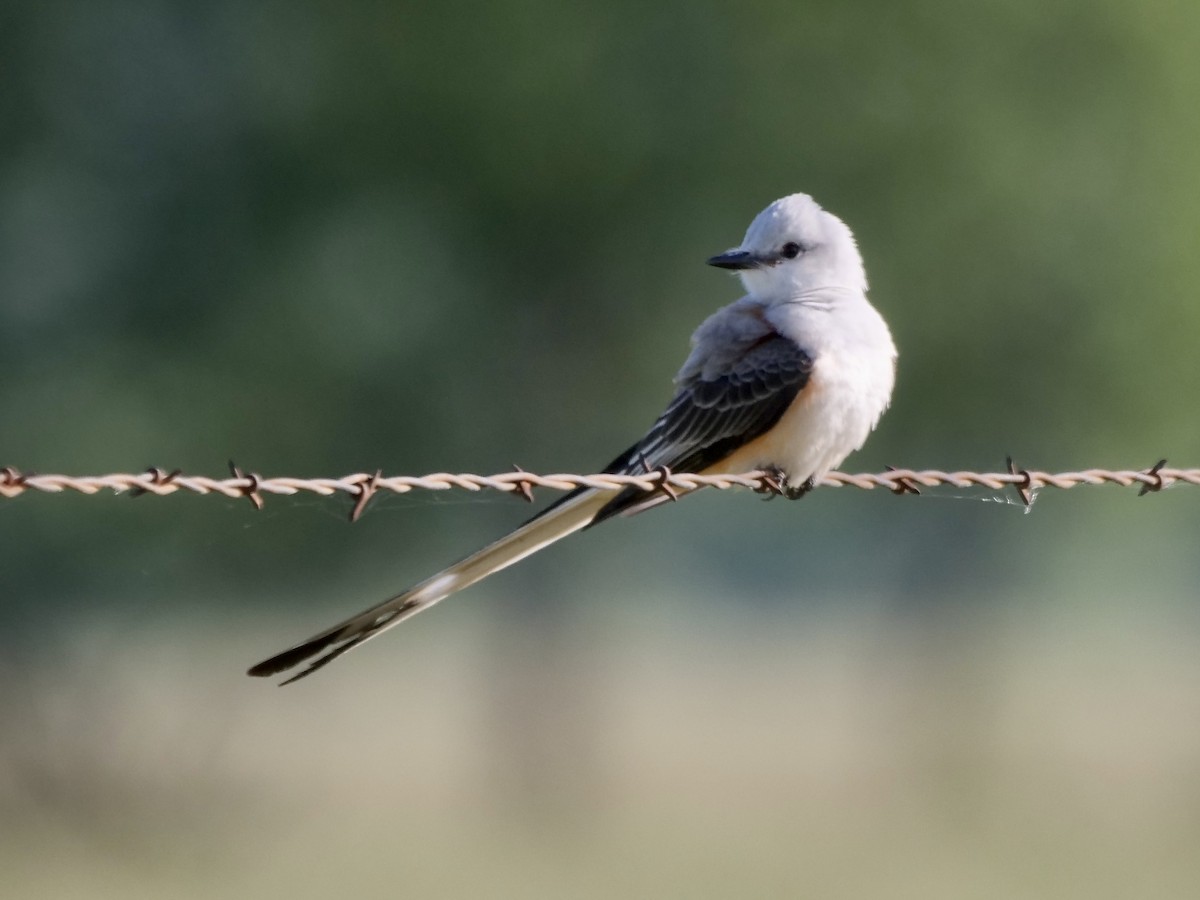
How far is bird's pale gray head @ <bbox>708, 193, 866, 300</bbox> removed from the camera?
230 inches

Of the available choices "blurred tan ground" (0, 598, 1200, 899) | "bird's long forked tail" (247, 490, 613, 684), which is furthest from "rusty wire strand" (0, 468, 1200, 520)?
"blurred tan ground" (0, 598, 1200, 899)

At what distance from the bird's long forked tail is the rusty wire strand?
0.32 meters

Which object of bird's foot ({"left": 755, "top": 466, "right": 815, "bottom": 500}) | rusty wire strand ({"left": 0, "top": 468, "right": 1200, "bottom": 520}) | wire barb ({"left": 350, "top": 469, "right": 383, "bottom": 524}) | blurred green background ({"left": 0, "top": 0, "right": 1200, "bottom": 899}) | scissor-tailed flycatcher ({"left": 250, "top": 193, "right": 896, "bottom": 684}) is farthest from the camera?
blurred green background ({"left": 0, "top": 0, "right": 1200, "bottom": 899})

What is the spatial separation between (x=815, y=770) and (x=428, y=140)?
7.05 meters

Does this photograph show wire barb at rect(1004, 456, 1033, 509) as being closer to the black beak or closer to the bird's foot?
the bird's foot

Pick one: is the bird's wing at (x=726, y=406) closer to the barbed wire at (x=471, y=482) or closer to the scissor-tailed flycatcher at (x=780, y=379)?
the scissor-tailed flycatcher at (x=780, y=379)

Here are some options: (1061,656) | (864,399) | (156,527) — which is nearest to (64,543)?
(156,527)

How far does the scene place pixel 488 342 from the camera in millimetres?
13188

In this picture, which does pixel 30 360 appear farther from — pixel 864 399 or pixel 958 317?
pixel 864 399

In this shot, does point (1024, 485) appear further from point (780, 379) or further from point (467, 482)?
point (467, 482)

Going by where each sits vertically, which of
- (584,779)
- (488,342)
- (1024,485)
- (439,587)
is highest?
(488,342)

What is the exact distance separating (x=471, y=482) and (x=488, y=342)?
376 inches

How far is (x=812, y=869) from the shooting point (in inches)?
494

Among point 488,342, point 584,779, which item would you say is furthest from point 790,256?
point 584,779
